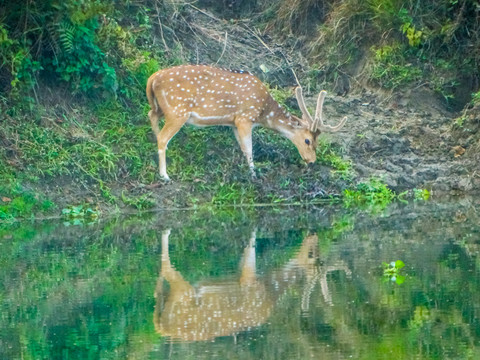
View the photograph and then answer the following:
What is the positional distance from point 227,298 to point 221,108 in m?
7.76

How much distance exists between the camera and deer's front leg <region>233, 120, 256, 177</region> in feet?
56.1

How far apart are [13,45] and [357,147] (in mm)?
5970

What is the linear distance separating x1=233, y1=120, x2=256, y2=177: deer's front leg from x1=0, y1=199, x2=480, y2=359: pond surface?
259 cm

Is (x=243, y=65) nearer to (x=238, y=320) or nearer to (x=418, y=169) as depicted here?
(x=418, y=169)

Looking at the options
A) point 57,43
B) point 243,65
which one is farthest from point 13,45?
point 243,65

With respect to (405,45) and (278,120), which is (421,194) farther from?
(405,45)

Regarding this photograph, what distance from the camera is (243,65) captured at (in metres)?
20.4

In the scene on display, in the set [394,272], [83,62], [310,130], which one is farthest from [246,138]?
[394,272]

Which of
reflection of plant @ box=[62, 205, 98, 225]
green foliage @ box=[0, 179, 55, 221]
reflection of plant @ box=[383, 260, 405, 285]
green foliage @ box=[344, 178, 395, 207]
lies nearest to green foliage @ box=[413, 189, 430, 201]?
green foliage @ box=[344, 178, 395, 207]

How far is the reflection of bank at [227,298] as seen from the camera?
27.9ft

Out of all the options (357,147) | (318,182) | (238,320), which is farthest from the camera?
(357,147)

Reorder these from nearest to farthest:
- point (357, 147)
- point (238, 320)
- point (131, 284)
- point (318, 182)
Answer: point (238, 320), point (131, 284), point (318, 182), point (357, 147)

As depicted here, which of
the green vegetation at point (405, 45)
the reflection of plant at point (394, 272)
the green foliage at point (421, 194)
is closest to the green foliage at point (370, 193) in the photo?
the green foliage at point (421, 194)

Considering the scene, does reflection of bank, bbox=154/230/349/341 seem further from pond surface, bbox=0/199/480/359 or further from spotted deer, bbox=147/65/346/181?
spotted deer, bbox=147/65/346/181
